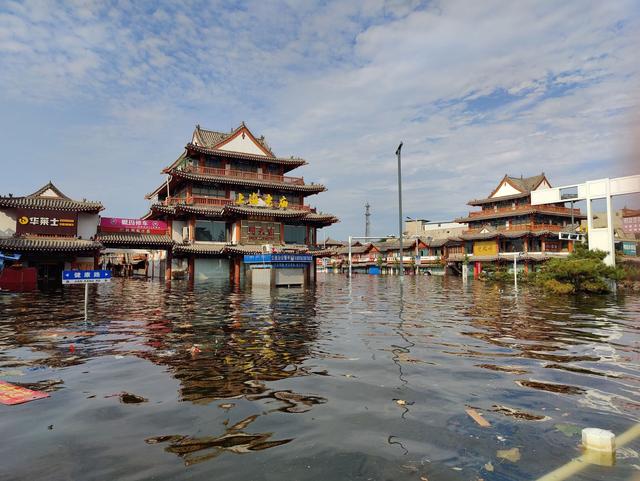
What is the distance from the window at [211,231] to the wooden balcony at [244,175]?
445cm

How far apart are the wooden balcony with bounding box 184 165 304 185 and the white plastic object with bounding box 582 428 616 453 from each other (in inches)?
1410

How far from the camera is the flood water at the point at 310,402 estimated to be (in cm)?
333

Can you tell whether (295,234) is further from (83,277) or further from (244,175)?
(83,277)

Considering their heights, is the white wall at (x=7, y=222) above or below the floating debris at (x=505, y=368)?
above

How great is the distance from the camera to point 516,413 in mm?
4457

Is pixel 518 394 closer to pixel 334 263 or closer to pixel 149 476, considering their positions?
pixel 149 476

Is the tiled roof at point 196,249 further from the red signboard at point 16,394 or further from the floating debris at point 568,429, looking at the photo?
A: the floating debris at point 568,429

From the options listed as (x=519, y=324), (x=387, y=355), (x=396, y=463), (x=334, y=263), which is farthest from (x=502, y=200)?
(x=396, y=463)

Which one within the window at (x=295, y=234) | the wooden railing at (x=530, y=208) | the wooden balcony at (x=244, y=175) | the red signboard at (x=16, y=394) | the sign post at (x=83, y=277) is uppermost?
the wooden balcony at (x=244, y=175)

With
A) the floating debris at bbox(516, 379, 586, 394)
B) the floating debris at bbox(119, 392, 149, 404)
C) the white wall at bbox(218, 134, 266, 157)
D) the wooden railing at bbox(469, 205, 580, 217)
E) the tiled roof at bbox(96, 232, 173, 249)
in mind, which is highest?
the white wall at bbox(218, 134, 266, 157)

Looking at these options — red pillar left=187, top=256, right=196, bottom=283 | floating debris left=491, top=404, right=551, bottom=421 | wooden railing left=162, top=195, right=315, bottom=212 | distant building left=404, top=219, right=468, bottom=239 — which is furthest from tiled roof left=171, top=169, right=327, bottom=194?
distant building left=404, top=219, right=468, bottom=239

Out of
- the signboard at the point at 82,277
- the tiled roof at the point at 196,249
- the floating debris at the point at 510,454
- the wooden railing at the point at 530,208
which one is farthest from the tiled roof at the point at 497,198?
the floating debris at the point at 510,454

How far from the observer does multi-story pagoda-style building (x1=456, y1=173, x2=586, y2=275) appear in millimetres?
54375

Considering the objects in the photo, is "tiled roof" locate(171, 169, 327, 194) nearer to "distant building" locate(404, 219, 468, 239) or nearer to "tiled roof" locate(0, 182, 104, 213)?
"tiled roof" locate(0, 182, 104, 213)
